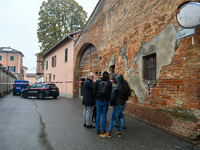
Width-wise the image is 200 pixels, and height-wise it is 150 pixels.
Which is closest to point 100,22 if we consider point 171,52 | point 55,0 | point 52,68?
point 171,52

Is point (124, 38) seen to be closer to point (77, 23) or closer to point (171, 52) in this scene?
point (171, 52)

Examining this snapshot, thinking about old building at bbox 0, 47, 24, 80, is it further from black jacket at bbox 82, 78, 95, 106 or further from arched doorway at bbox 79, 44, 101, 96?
black jacket at bbox 82, 78, 95, 106

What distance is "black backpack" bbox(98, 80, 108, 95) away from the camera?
4.67 metres

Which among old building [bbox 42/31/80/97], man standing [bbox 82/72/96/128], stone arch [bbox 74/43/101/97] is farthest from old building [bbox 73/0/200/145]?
old building [bbox 42/31/80/97]

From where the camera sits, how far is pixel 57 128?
5.31 metres

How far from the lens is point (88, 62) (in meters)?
14.3

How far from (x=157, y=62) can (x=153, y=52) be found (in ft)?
1.50

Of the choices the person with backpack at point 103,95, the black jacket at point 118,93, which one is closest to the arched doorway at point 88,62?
the person with backpack at point 103,95

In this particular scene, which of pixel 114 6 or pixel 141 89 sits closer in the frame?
pixel 141 89

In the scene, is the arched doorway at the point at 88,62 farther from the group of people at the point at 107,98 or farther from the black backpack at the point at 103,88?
the black backpack at the point at 103,88

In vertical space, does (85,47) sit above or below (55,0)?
below

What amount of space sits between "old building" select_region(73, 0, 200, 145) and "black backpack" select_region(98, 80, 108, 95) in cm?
192

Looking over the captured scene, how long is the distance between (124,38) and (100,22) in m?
3.71

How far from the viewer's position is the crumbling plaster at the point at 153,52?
199 inches
